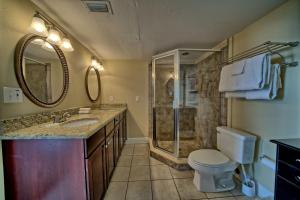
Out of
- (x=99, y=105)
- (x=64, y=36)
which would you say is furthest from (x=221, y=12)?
(x=99, y=105)

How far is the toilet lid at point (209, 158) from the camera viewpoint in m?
1.84

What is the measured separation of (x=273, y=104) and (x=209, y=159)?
890mm

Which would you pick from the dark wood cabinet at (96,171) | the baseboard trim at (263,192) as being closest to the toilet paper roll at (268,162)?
the baseboard trim at (263,192)

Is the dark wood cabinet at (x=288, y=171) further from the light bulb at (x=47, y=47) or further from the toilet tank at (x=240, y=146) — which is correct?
the light bulb at (x=47, y=47)

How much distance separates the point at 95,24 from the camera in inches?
74.9

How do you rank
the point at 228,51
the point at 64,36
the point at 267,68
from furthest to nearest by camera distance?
the point at 228,51 < the point at 64,36 < the point at 267,68

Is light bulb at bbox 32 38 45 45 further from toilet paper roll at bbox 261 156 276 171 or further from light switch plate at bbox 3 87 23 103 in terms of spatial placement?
toilet paper roll at bbox 261 156 276 171

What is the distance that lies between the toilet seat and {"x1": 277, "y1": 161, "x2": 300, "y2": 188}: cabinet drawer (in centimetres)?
68

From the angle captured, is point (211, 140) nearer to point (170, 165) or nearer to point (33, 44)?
point (170, 165)

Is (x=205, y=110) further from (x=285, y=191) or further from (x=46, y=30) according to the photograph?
(x=46, y=30)

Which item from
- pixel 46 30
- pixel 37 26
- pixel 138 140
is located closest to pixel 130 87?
pixel 138 140

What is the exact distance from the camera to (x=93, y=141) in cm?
146

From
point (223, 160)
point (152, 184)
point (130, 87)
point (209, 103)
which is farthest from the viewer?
point (130, 87)

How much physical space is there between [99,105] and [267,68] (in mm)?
3083
